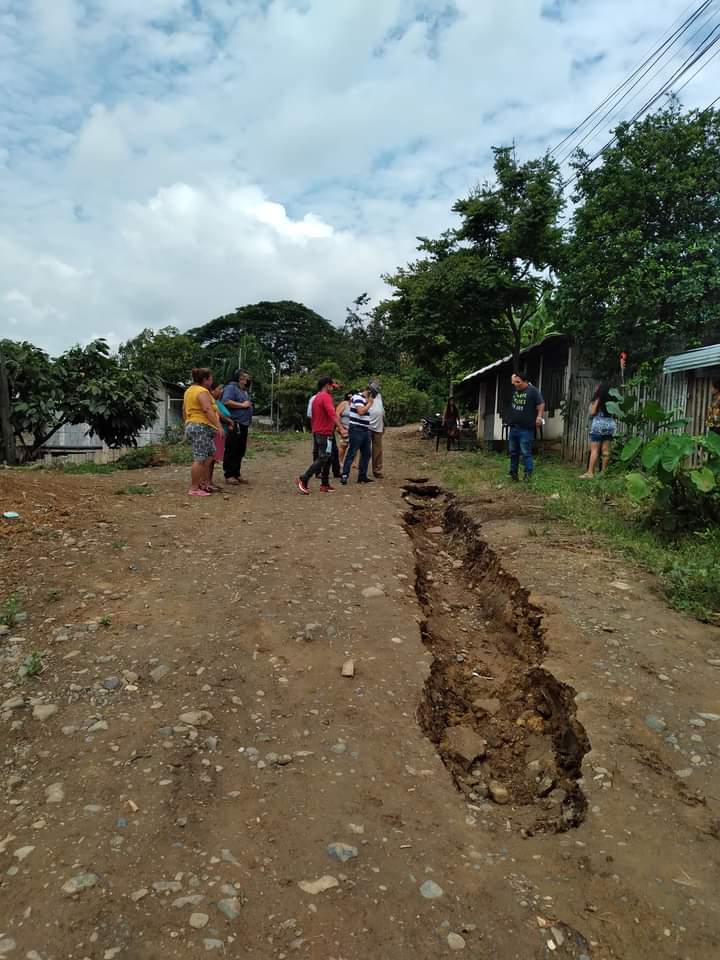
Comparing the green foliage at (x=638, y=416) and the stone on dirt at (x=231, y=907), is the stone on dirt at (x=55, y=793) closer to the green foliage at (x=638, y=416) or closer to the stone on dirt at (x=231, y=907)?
the stone on dirt at (x=231, y=907)

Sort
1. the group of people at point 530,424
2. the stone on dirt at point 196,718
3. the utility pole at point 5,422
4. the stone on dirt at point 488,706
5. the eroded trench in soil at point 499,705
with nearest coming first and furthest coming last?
the eroded trench in soil at point 499,705
the stone on dirt at point 196,718
the stone on dirt at point 488,706
the group of people at point 530,424
the utility pole at point 5,422

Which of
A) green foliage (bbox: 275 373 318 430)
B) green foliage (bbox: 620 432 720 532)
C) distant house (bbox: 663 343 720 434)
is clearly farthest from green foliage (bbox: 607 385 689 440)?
green foliage (bbox: 275 373 318 430)

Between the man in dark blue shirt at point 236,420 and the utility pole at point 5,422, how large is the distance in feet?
18.9

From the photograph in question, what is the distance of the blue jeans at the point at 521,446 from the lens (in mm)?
8195

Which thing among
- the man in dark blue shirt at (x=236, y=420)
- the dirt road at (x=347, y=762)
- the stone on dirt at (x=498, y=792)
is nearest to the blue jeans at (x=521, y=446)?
the dirt road at (x=347, y=762)

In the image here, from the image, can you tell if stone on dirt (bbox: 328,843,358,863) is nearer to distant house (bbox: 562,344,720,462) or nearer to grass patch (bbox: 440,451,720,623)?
grass patch (bbox: 440,451,720,623)

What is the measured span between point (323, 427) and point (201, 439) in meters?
1.49

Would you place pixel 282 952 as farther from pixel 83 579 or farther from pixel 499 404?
pixel 499 404

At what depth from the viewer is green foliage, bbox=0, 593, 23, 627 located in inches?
145

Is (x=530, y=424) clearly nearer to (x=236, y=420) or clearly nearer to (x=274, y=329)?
(x=236, y=420)

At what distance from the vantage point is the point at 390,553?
5477mm

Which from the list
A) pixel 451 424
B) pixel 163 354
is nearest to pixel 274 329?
pixel 163 354

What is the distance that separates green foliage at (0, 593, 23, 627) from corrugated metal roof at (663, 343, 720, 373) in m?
8.05

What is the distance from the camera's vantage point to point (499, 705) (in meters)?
3.38
